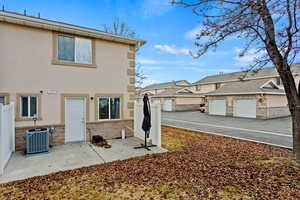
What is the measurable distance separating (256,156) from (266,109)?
584 inches

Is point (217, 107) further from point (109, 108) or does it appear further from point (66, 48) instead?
point (66, 48)

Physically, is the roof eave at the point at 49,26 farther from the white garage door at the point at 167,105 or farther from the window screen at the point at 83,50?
the white garage door at the point at 167,105

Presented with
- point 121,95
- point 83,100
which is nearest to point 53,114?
point 83,100

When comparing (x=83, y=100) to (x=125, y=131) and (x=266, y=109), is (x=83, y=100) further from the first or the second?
(x=266, y=109)

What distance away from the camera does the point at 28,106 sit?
6.93 m

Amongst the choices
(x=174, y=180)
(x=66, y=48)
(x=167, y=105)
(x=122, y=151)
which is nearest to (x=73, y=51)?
(x=66, y=48)

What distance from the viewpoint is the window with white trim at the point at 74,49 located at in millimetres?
7570

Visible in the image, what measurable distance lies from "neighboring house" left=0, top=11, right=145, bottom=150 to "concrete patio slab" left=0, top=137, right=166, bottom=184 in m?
1.12

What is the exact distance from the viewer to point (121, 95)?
8945mm

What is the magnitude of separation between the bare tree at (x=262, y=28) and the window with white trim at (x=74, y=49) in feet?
17.5

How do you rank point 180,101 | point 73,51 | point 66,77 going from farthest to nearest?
point 180,101, point 73,51, point 66,77

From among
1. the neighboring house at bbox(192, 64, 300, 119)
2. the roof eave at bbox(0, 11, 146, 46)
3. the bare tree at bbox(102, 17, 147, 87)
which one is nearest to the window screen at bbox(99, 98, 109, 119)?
the roof eave at bbox(0, 11, 146, 46)

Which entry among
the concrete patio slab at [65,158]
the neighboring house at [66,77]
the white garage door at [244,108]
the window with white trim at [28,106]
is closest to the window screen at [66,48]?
the neighboring house at [66,77]

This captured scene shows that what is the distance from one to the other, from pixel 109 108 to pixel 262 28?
737cm
